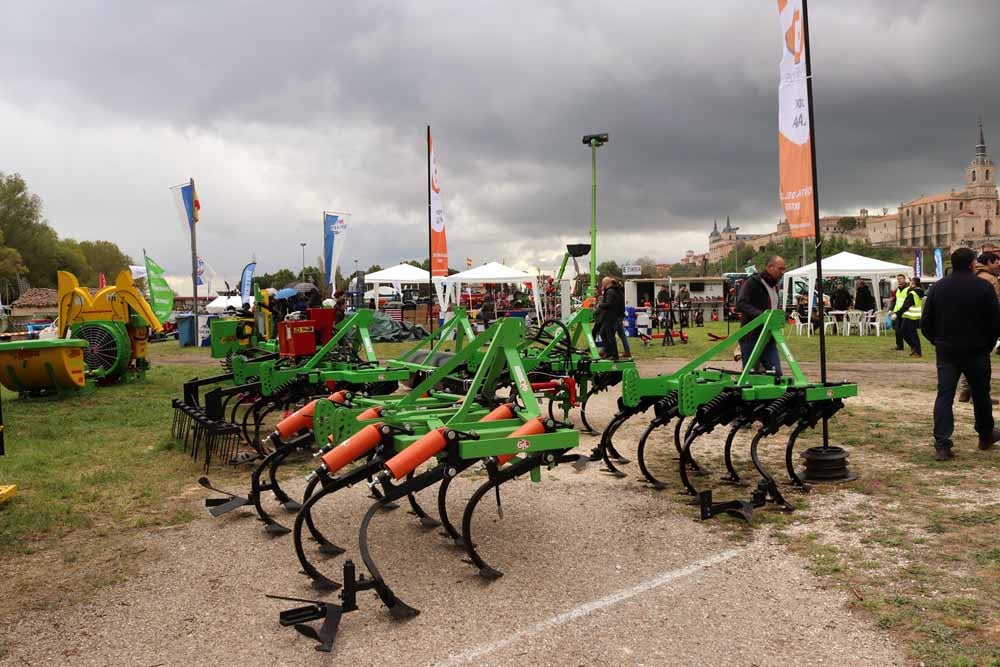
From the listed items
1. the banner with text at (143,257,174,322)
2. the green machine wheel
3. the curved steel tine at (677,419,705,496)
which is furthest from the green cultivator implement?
the banner with text at (143,257,174,322)

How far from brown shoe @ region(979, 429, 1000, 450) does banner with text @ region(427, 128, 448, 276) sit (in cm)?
915

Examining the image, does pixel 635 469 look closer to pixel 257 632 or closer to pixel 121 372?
pixel 257 632

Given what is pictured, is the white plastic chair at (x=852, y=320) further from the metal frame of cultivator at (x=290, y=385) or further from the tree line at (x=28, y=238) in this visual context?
the tree line at (x=28, y=238)

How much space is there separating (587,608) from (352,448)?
60.6 inches

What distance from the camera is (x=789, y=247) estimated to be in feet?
329

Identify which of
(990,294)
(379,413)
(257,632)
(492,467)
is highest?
(990,294)

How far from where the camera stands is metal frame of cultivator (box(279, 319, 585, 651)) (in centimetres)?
341

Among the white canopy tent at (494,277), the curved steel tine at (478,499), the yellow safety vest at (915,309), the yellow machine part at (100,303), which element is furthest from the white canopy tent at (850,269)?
the curved steel tine at (478,499)

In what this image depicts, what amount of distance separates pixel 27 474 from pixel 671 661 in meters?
6.05

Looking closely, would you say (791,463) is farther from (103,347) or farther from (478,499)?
(103,347)

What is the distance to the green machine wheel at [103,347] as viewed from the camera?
12.2 m

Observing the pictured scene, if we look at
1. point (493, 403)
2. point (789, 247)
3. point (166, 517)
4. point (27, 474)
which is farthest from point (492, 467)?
point (789, 247)

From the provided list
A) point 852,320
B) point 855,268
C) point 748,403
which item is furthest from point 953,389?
point 852,320

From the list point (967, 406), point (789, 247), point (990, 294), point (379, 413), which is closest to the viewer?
point (379, 413)
